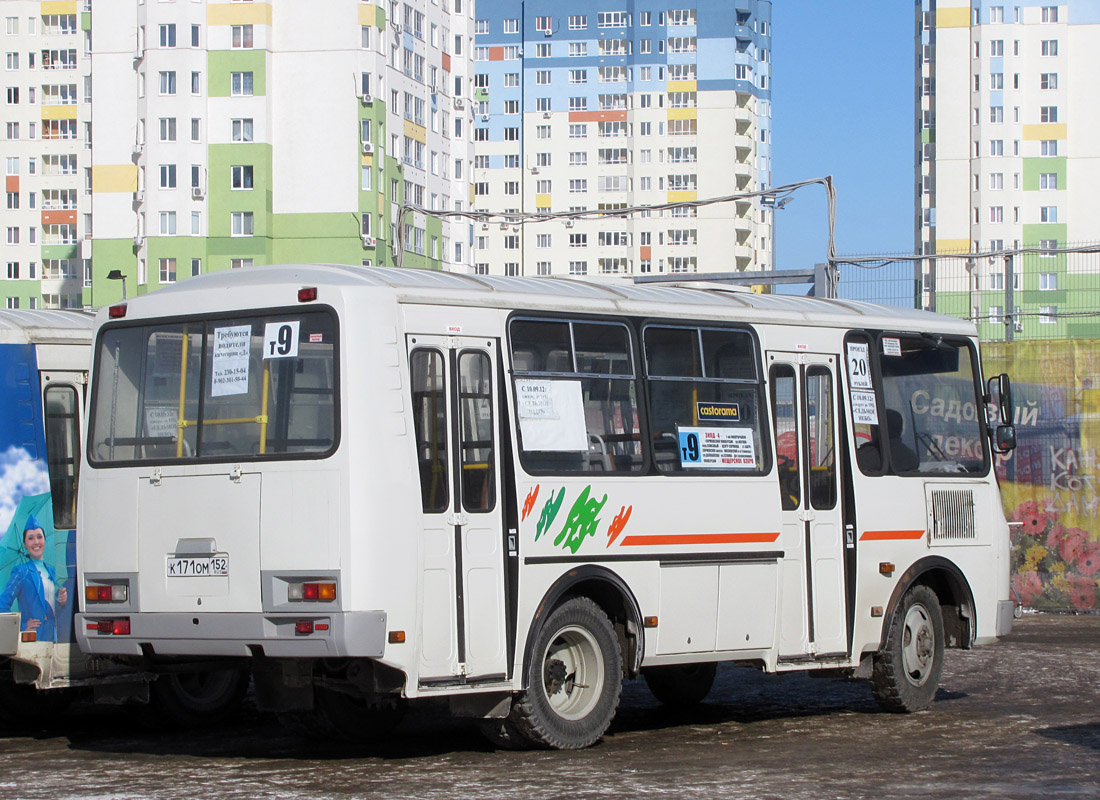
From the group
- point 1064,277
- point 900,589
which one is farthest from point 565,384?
point 1064,277

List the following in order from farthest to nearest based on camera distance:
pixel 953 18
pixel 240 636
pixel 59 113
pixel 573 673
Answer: pixel 59 113 → pixel 953 18 → pixel 573 673 → pixel 240 636

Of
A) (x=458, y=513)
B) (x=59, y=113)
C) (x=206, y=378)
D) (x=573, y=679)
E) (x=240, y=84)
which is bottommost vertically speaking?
(x=573, y=679)

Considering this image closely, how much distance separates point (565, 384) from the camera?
10.9 metres

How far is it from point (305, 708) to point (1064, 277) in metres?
12.8

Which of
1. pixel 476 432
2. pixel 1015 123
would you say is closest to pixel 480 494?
pixel 476 432

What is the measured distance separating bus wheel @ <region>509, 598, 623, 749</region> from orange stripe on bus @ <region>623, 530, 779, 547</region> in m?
0.52

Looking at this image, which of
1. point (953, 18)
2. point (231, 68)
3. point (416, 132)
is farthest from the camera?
point (953, 18)

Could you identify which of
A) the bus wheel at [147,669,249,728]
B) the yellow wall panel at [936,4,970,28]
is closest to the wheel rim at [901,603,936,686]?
the bus wheel at [147,669,249,728]

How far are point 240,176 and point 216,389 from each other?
7652 centimetres

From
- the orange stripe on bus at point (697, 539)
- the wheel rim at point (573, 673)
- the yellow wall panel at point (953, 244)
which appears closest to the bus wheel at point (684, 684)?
the orange stripe on bus at point (697, 539)

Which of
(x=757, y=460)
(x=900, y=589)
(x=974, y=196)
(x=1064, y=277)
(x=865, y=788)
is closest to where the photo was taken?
(x=865, y=788)

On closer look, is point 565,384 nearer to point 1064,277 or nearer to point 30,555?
point 30,555

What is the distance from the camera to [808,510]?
12438mm

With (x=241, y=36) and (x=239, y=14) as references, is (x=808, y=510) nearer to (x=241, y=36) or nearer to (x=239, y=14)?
(x=241, y=36)
